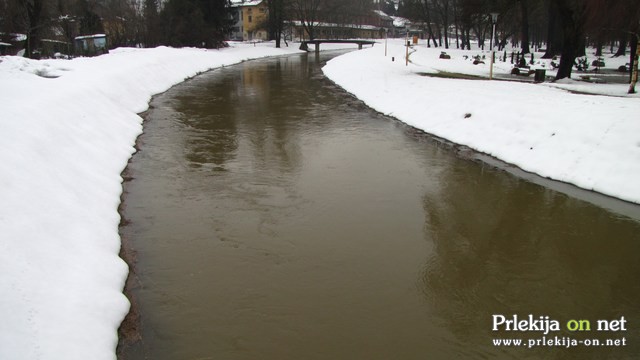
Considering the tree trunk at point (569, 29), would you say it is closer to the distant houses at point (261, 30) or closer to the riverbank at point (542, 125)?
the riverbank at point (542, 125)

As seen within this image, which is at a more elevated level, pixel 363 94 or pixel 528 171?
pixel 363 94

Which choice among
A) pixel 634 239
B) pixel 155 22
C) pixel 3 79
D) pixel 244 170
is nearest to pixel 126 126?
pixel 3 79

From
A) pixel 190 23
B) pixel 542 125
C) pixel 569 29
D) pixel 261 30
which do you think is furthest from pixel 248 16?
pixel 542 125

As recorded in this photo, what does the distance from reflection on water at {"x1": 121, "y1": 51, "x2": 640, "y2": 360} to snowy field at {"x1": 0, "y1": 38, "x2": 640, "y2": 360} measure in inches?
23.1

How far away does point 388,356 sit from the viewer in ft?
16.1

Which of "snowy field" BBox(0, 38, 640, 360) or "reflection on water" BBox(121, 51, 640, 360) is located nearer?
"snowy field" BBox(0, 38, 640, 360)

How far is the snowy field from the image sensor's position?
4.94 meters

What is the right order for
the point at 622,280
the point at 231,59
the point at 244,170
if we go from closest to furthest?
the point at 622,280 < the point at 244,170 < the point at 231,59

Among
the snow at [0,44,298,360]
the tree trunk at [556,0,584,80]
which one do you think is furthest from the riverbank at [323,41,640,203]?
the snow at [0,44,298,360]

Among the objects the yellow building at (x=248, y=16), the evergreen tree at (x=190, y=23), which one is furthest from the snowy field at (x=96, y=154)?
the yellow building at (x=248, y=16)

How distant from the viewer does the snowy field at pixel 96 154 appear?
4.94 meters

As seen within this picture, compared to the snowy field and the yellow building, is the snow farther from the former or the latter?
the yellow building

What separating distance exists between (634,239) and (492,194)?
8.68 feet

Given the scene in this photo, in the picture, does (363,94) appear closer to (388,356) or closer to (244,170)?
(244,170)
